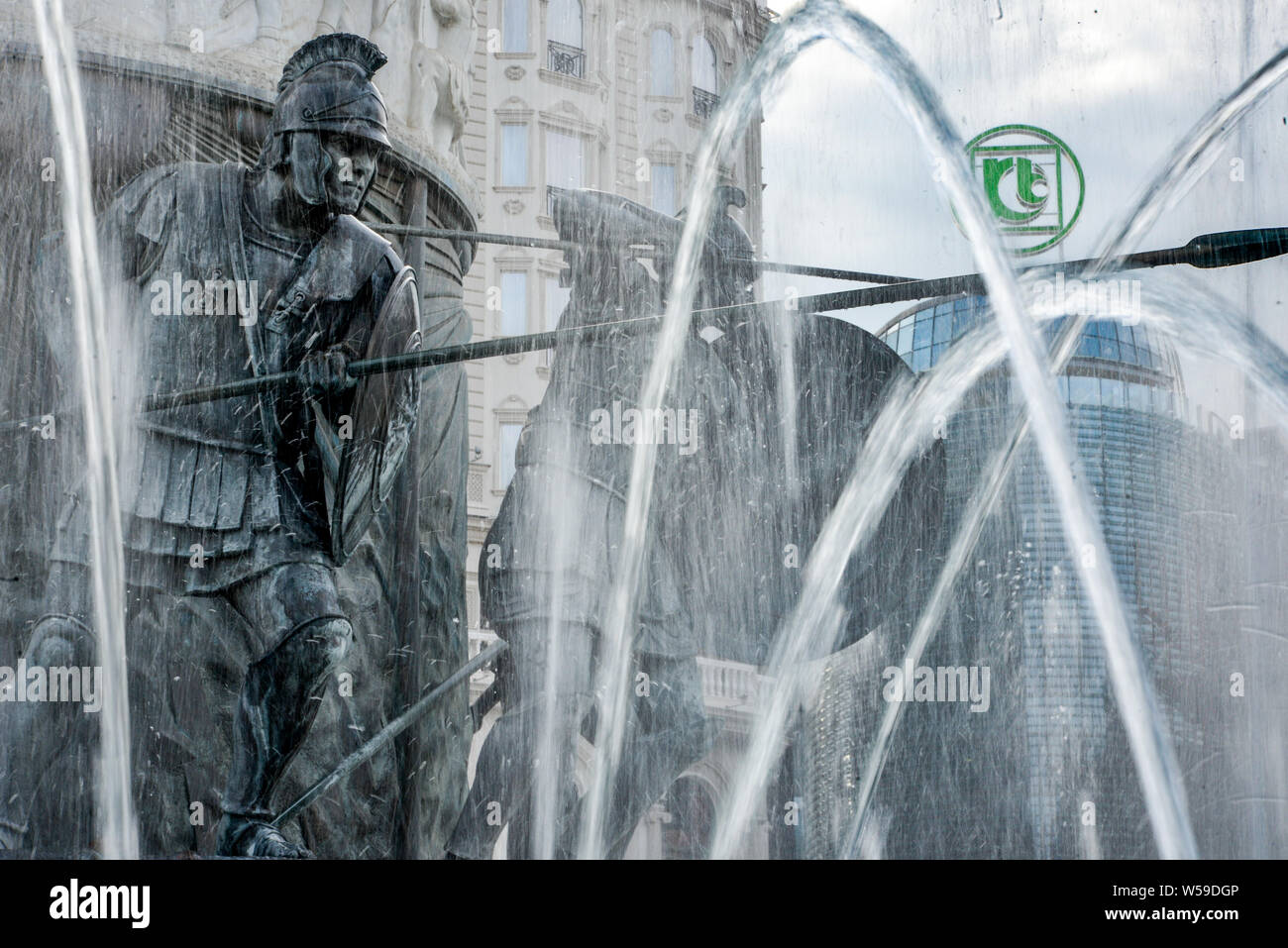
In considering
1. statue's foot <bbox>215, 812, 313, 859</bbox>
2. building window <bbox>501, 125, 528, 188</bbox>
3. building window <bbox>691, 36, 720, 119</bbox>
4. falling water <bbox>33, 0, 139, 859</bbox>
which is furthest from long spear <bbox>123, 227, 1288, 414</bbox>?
statue's foot <bbox>215, 812, 313, 859</bbox>

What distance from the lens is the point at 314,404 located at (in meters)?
8.30

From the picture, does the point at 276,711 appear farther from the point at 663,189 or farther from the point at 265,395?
the point at 663,189

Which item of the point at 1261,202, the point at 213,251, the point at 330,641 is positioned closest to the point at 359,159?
the point at 213,251

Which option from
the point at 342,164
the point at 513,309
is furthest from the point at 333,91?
the point at 513,309

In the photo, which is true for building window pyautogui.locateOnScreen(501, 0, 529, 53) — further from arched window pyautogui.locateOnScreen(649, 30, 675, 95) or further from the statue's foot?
the statue's foot

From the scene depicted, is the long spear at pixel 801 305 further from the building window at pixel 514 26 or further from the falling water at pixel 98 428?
the building window at pixel 514 26

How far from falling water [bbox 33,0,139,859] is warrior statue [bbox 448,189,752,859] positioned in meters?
1.35

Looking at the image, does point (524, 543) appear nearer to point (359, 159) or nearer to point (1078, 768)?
point (359, 159)

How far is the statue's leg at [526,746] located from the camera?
841 centimetres

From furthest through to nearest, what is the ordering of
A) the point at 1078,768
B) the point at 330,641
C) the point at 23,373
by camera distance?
the point at 1078,768 → the point at 23,373 → the point at 330,641

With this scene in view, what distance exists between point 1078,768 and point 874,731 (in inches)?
39.4

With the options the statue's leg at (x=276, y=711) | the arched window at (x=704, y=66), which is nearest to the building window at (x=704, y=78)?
the arched window at (x=704, y=66)
